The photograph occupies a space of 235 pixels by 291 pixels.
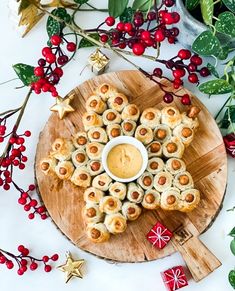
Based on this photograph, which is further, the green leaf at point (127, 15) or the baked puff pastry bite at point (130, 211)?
the green leaf at point (127, 15)

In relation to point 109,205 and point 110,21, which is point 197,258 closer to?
point 109,205

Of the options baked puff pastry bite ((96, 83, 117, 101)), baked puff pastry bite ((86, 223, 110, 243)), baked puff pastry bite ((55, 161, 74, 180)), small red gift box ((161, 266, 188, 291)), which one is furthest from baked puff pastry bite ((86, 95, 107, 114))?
small red gift box ((161, 266, 188, 291))

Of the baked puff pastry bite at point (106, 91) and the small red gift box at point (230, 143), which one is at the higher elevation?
the baked puff pastry bite at point (106, 91)

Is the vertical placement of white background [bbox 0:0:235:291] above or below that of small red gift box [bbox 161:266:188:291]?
above

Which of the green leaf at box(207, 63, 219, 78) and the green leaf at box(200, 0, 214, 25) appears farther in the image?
the green leaf at box(207, 63, 219, 78)

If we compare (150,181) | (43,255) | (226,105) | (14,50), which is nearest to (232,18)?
(226,105)

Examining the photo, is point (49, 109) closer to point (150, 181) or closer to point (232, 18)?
Answer: point (150, 181)

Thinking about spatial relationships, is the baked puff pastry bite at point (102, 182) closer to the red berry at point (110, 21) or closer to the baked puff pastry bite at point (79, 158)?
the baked puff pastry bite at point (79, 158)

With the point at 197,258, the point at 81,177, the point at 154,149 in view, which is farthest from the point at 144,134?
the point at 197,258

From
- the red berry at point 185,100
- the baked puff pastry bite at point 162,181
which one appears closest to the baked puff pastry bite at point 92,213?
the baked puff pastry bite at point 162,181

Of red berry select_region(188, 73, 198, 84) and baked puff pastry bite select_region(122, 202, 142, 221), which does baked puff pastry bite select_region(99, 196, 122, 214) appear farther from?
red berry select_region(188, 73, 198, 84)
